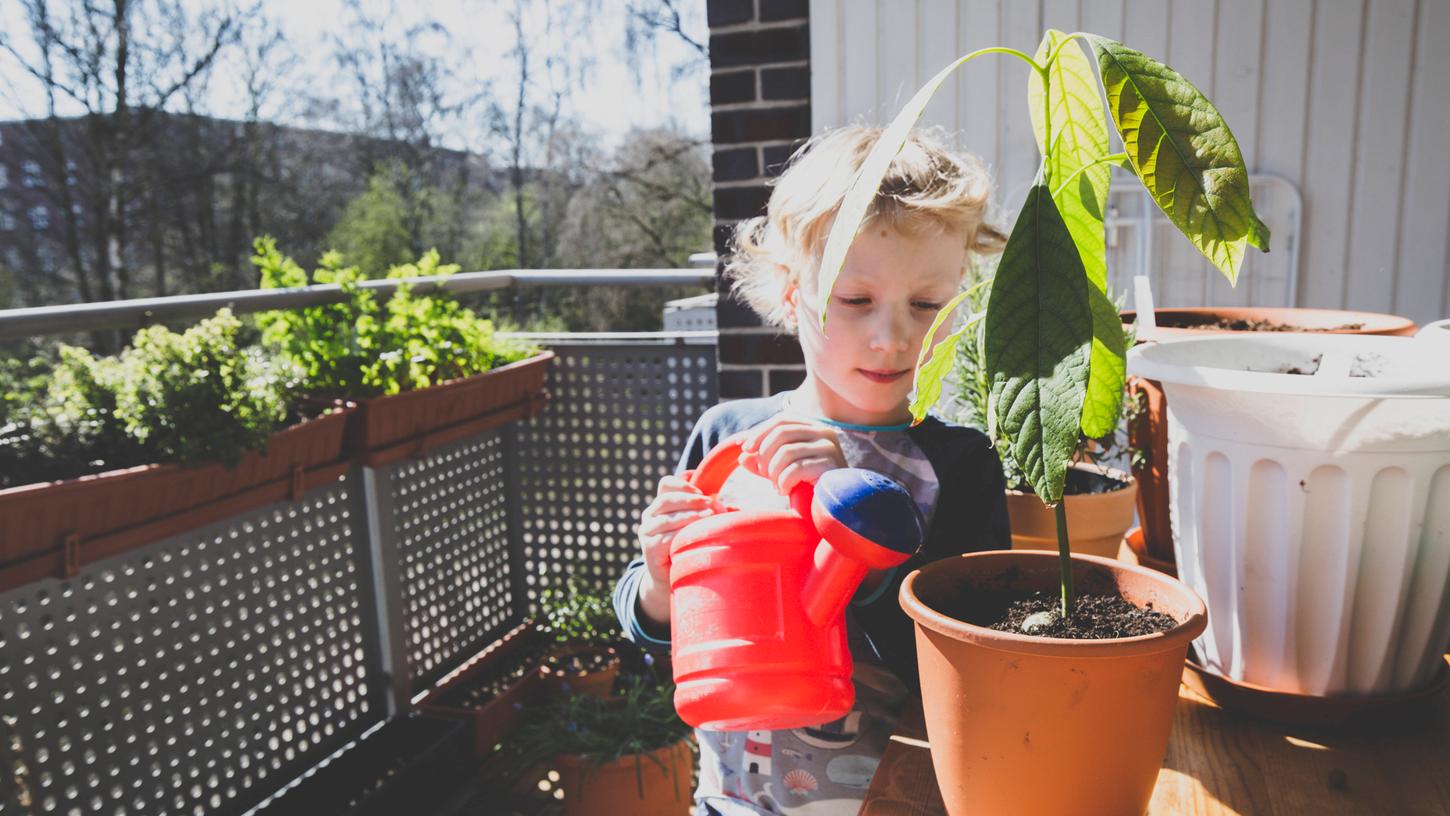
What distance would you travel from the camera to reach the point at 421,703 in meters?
2.42

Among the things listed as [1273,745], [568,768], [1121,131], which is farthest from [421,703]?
[1121,131]

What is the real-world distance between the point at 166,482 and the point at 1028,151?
6.16ft

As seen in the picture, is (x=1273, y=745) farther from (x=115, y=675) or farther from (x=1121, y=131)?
(x=115, y=675)

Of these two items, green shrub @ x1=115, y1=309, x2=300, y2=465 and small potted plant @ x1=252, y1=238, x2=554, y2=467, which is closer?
green shrub @ x1=115, y1=309, x2=300, y2=465

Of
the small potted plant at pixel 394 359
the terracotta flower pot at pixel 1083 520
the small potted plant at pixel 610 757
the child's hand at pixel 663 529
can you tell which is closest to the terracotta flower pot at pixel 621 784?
the small potted plant at pixel 610 757

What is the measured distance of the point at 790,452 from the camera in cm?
71

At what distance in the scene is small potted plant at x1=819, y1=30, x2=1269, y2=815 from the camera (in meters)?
0.48

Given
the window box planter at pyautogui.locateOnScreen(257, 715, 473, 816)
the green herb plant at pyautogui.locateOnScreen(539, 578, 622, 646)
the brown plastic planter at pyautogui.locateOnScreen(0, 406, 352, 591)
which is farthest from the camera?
the green herb plant at pyautogui.locateOnScreen(539, 578, 622, 646)

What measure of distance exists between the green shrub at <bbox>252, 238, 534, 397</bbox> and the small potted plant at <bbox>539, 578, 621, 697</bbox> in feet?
2.58

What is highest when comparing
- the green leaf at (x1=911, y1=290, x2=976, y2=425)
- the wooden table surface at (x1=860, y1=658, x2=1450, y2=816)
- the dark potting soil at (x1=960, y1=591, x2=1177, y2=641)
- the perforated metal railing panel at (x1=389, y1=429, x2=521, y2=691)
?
the green leaf at (x1=911, y1=290, x2=976, y2=425)

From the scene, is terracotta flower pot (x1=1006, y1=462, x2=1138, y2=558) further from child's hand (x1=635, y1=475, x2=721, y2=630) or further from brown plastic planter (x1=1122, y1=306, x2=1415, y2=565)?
child's hand (x1=635, y1=475, x2=721, y2=630)

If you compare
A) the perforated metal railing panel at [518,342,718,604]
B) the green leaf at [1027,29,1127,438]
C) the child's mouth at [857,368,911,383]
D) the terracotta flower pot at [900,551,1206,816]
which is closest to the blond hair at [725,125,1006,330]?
the child's mouth at [857,368,911,383]

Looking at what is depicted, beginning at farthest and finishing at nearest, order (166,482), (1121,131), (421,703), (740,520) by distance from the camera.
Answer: (421,703), (166,482), (740,520), (1121,131)

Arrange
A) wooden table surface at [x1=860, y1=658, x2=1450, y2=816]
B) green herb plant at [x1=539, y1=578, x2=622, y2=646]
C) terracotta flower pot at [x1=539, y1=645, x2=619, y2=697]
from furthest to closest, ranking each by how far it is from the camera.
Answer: green herb plant at [x1=539, y1=578, x2=622, y2=646], terracotta flower pot at [x1=539, y1=645, x2=619, y2=697], wooden table surface at [x1=860, y1=658, x2=1450, y2=816]
